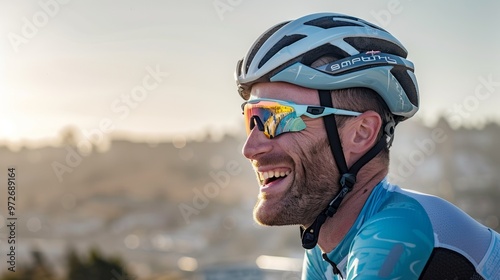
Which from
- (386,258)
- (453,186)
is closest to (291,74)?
(386,258)

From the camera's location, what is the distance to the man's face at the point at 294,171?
111 inches

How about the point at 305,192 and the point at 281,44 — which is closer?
the point at 305,192

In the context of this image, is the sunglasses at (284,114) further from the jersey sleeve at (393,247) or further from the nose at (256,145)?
the jersey sleeve at (393,247)

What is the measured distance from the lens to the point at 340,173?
9.53ft

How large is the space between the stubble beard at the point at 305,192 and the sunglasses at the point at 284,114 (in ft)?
0.38

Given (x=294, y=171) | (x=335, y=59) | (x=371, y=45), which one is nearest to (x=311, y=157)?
(x=294, y=171)

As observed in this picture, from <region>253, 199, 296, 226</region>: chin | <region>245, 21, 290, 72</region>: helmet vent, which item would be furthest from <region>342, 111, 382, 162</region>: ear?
<region>245, 21, 290, 72</region>: helmet vent

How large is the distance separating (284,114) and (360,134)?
1.10 feet

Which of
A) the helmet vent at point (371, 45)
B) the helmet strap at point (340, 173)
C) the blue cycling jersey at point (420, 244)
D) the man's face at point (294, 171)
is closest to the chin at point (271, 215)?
the man's face at point (294, 171)

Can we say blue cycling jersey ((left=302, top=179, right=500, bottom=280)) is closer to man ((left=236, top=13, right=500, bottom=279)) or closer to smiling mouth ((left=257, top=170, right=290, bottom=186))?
man ((left=236, top=13, right=500, bottom=279))

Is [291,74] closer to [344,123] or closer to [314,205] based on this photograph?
[344,123]

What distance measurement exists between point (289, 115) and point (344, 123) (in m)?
0.23

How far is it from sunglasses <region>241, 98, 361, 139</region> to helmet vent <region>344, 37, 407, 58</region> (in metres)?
0.30

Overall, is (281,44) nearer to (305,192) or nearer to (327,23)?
(327,23)
